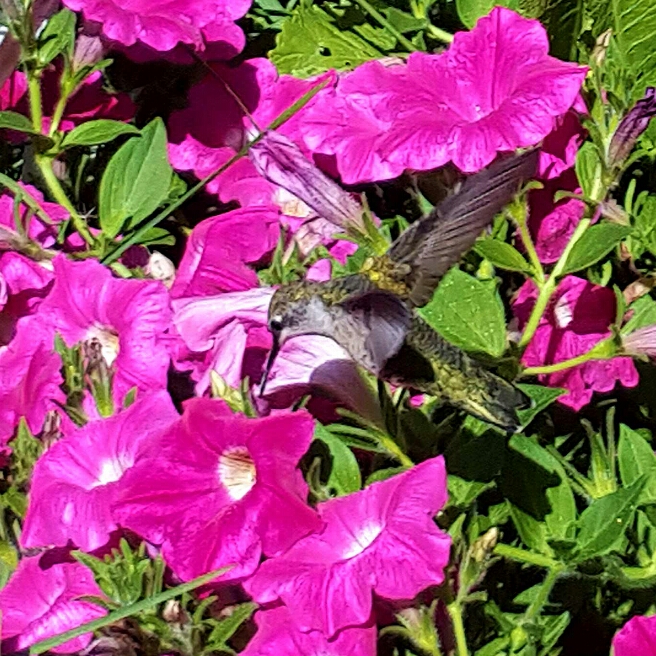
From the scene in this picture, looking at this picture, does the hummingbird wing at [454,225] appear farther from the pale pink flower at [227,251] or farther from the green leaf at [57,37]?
the green leaf at [57,37]

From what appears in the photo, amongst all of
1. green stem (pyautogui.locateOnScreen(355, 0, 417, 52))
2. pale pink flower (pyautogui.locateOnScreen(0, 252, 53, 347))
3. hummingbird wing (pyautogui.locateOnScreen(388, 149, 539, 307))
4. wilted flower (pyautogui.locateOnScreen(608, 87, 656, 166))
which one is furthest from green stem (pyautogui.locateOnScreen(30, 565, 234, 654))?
green stem (pyautogui.locateOnScreen(355, 0, 417, 52))

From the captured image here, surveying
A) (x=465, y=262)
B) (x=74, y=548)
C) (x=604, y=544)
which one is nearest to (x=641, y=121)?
(x=465, y=262)

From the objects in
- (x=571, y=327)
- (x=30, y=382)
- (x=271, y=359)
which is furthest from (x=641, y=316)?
(x=30, y=382)

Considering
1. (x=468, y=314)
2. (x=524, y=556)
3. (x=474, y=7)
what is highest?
(x=474, y=7)

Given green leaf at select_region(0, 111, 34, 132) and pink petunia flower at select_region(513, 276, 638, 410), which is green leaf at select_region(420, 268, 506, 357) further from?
green leaf at select_region(0, 111, 34, 132)

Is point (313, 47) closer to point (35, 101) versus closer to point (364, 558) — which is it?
point (35, 101)

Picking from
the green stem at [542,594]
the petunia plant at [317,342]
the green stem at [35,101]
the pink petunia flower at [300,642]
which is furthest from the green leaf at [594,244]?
the green stem at [35,101]
